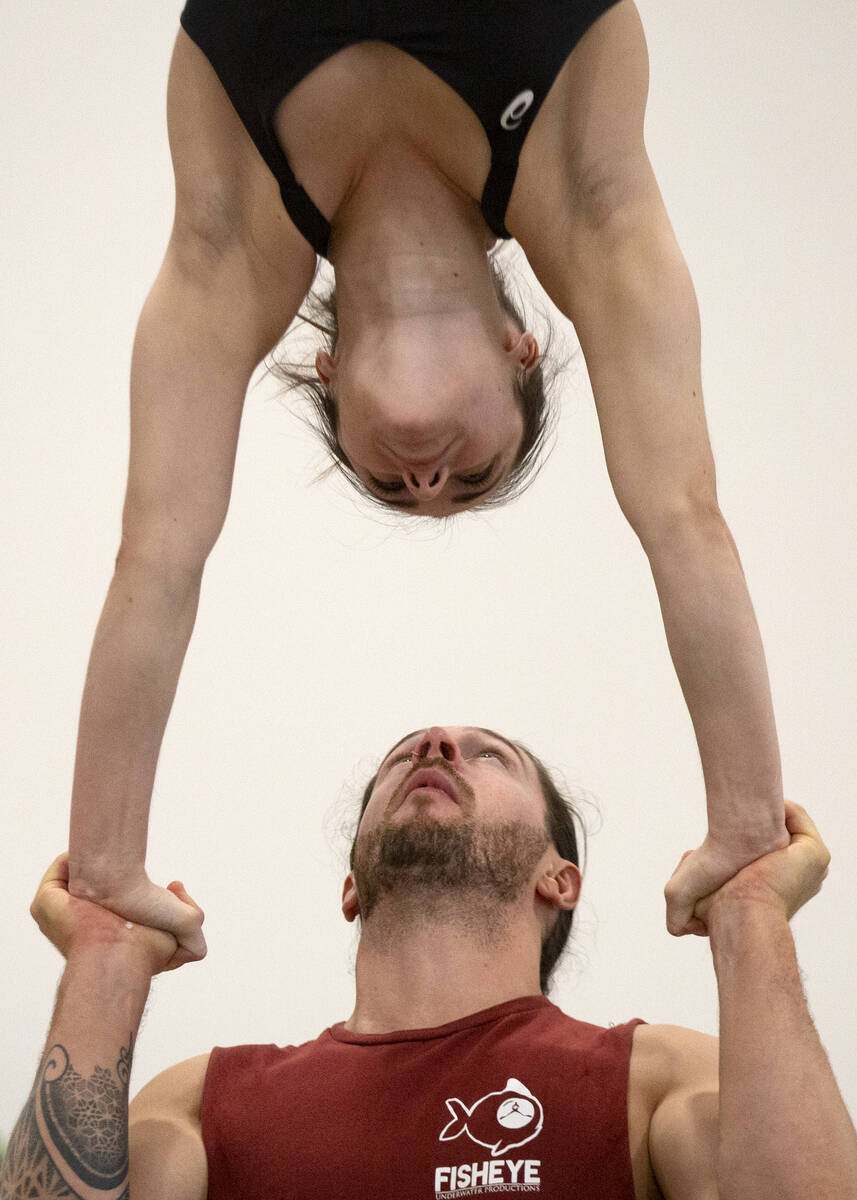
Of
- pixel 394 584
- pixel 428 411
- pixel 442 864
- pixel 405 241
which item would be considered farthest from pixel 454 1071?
pixel 394 584

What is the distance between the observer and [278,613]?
294 centimetres

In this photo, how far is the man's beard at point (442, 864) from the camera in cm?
196

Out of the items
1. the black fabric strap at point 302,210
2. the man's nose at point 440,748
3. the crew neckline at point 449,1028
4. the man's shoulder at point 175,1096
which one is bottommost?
the man's shoulder at point 175,1096

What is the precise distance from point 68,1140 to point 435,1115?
1.40 ft

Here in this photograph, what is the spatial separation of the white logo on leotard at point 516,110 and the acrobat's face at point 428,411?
8.8 inches

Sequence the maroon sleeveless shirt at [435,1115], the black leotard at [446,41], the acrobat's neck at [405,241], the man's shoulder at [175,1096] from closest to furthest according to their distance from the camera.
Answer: the black leotard at [446,41], the acrobat's neck at [405,241], the maroon sleeveless shirt at [435,1115], the man's shoulder at [175,1096]

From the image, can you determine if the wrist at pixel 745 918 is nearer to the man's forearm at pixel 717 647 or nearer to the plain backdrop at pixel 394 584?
the man's forearm at pixel 717 647

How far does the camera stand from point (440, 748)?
6.94 feet

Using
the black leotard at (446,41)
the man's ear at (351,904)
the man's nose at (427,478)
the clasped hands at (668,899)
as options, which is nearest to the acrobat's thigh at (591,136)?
the black leotard at (446,41)

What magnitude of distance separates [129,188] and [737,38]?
136cm

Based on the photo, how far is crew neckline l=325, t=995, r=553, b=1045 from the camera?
1.83m

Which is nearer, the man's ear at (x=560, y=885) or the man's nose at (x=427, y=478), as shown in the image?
the man's nose at (x=427, y=478)

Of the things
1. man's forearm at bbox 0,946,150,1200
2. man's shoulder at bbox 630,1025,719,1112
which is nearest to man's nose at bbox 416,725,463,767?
man's shoulder at bbox 630,1025,719,1112

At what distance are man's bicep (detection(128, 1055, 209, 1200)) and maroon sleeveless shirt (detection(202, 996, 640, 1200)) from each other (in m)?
0.02
